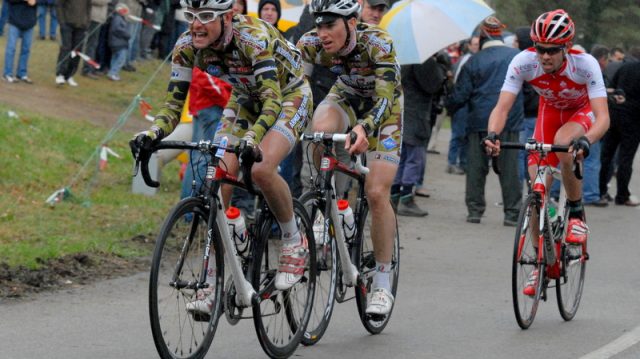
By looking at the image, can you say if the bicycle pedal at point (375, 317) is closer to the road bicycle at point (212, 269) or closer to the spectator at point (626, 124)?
the road bicycle at point (212, 269)

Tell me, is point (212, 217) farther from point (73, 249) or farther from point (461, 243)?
point (461, 243)

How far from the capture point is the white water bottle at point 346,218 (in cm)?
777

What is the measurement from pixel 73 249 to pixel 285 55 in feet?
11.1

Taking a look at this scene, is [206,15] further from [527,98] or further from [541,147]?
[527,98]

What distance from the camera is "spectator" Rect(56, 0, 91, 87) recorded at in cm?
1870

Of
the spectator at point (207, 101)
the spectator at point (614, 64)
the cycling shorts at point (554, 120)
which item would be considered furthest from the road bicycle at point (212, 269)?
the spectator at point (614, 64)

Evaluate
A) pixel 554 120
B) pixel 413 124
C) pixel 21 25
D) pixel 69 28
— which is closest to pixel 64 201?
pixel 413 124

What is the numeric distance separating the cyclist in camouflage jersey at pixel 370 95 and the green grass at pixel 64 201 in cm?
274

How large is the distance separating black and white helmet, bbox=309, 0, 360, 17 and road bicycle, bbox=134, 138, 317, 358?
1236 millimetres

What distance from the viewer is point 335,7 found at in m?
7.55

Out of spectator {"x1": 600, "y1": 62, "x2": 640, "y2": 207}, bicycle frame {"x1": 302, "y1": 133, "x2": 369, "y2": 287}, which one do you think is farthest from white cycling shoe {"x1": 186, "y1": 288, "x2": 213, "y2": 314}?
spectator {"x1": 600, "y1": 62, "x2": 640, "y2": 207}

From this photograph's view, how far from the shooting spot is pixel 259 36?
22.6 feet

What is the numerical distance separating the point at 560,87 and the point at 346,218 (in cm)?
202

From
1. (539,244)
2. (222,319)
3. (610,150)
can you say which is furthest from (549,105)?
(610,150)
